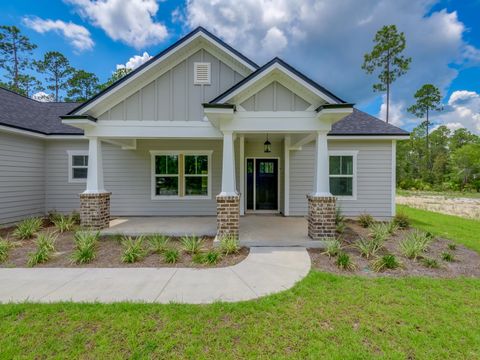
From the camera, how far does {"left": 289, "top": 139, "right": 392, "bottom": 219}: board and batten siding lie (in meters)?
9.28

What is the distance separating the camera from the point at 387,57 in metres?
22.7

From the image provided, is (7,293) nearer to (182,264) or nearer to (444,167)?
(182,264)

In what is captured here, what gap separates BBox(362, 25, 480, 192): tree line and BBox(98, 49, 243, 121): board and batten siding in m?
22.1

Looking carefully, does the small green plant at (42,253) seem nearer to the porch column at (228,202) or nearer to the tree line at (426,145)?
the porch column at (228,202)

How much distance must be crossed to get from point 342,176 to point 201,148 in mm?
5544

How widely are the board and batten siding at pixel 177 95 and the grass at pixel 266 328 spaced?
16.8 ft

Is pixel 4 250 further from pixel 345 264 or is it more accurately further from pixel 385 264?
pixel 385 264

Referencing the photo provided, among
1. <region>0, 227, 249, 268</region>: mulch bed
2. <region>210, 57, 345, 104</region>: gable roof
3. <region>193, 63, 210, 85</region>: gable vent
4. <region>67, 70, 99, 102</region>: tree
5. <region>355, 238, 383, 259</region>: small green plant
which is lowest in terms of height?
<region>0, 227, 249, 268</region>: mulch bed

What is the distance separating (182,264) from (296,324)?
2625 millimetres

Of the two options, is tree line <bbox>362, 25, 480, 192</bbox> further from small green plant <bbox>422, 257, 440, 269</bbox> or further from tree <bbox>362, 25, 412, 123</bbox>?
small green plant <bbox>422, 257, 440, 269</bbox>

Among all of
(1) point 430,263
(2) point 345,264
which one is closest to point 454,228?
(1) point 430,263

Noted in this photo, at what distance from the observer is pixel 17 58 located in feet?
74.0

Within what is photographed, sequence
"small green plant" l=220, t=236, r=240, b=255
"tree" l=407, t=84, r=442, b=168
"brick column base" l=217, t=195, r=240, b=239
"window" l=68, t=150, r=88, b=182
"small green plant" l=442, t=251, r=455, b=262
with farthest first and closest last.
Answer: "tree" l=407, t=84, r=442, b=168 < "window" l=68, t=150, r=88, b=182 < "brick column base" l=217, t=195, r=240, b=239 < "small green plant" l=220, t=236, r=240, b=255 < "small green plant" l=442, t=251, r=455, b=262

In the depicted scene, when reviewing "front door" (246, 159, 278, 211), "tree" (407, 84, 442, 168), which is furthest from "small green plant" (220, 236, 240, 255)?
"tree" (407, 84, 442, 168)
